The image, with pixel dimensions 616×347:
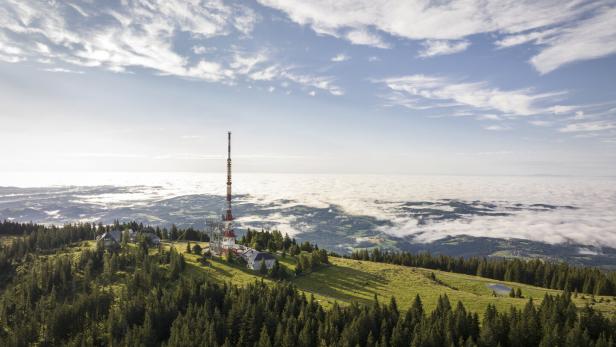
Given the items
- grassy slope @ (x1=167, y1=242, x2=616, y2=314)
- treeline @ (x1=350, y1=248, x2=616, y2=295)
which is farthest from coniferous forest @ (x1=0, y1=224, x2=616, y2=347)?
treeline @ (x1=350, y1=248, x2=616, y2=295)

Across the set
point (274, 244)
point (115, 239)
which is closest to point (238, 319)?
point (274, 244)

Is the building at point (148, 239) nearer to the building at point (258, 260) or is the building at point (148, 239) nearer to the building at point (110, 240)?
the building at point (110, 240)

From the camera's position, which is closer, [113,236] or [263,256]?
[263,256]

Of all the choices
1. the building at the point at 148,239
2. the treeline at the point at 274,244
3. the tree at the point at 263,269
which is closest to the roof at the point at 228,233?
the treeline at the point at 274,244

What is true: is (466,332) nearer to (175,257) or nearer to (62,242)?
(175,257)

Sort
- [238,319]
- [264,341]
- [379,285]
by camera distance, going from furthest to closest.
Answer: [379,285], [238,319], [264,341]

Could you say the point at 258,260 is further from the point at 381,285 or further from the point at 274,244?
the point at 381,285
